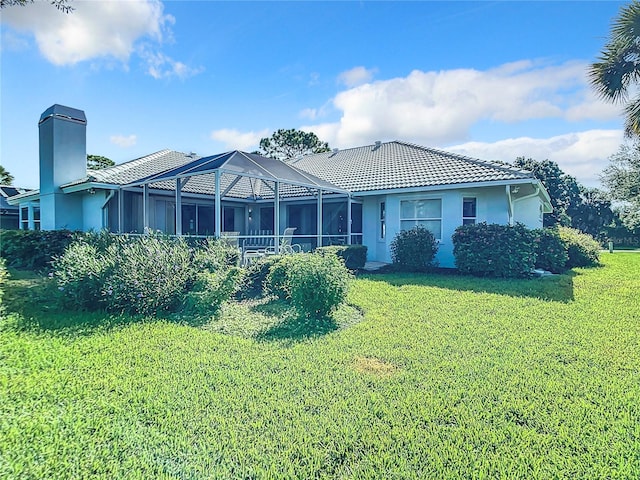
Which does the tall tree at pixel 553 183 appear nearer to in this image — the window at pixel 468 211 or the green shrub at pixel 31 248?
the window at pixel 468 211

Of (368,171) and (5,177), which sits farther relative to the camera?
(5,177)

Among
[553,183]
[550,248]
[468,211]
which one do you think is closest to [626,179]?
[553,183]

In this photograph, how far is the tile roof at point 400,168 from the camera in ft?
46.0

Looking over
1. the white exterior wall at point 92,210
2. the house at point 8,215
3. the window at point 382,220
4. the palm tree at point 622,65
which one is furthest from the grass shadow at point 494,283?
the house at point 8,215

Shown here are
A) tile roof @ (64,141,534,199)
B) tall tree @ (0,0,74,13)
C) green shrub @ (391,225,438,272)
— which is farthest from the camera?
tile roof @ (64,141,534,199)

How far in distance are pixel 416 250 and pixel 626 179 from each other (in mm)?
32155

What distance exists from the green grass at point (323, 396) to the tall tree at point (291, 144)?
40882mm

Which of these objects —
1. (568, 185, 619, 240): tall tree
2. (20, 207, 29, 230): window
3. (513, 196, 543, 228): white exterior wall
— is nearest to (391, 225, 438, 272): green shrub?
(513, 196, 543, 228): white exterior wall

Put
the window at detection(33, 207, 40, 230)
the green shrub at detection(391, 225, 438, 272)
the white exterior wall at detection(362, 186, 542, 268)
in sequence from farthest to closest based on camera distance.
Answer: the window at detection(33, 207, 40, 230) → the white exterior wall at detection(362, 186, 542, 268) → the green shrub at detection(391, 225, 438, 272)

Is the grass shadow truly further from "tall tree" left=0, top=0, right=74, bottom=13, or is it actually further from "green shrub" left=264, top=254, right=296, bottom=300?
"tall tree" left=0, top=0, right=74, bottom=13

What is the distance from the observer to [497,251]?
1208 centimetres

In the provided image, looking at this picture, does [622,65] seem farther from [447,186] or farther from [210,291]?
[210,291]

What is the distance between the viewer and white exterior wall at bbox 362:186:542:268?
552 inches

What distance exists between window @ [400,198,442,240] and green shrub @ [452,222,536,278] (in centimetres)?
193
